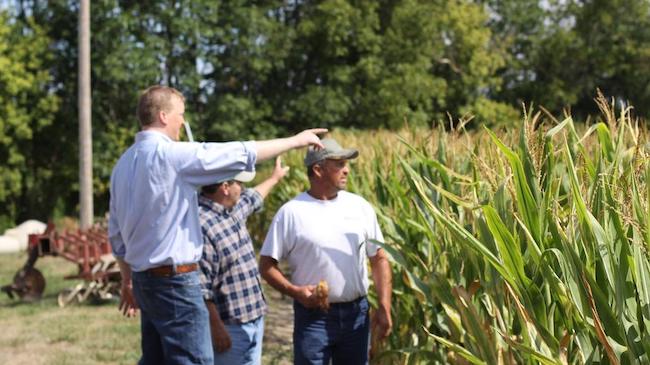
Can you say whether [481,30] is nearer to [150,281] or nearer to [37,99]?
[37,99]

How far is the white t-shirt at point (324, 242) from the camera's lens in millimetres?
4820

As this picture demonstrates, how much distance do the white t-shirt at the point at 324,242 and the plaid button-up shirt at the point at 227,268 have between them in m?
0.18

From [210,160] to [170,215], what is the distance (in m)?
0.38

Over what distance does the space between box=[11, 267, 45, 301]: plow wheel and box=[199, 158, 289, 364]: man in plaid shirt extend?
7.44 meters

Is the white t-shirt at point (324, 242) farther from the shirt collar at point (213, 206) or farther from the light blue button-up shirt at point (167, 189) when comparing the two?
the light blue button-up shirt at point (167, 189)

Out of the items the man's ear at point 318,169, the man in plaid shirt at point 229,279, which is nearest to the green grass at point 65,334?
the man in plaid shirt at point 229,279

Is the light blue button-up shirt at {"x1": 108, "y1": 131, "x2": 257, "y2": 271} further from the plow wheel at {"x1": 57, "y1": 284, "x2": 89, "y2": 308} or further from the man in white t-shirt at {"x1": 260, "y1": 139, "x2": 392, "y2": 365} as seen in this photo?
the plow wheel at {"x1": 57, "y1": 284, "x2": 89, "y2": 308}

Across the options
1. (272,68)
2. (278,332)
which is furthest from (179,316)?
(272,68)

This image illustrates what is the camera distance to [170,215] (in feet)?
14.0

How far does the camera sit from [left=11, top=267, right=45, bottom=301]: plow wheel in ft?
37.9

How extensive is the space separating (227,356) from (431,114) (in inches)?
1123

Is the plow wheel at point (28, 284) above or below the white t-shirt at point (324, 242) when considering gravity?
below

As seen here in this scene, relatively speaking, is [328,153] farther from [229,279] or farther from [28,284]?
[28,284]

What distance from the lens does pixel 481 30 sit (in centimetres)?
3300
